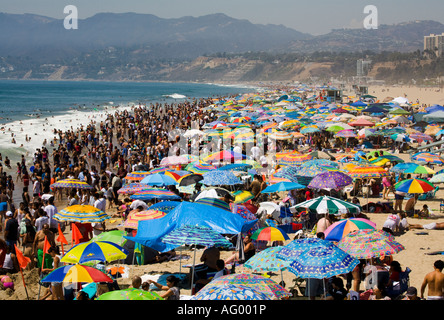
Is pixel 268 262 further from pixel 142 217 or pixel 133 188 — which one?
pixel 133 188

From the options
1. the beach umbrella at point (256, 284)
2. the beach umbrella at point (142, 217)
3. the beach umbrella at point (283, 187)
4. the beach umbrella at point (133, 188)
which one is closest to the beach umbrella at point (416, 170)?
the beach umbrella at point (283, 187)

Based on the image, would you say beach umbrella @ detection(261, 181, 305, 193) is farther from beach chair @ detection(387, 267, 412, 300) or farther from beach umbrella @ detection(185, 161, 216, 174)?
beach chair @ detection(387, 267, 412, 300)

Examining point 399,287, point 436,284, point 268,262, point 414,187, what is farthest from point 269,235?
point 414,187

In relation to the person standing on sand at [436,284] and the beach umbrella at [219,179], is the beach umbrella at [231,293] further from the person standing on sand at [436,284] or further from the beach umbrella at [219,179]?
the beach umbrella at [219,179]

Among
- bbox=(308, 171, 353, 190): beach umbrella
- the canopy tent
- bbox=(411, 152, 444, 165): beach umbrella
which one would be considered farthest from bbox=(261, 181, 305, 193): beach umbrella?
bbox=(411, 152, 444, 165): beach umbrella
